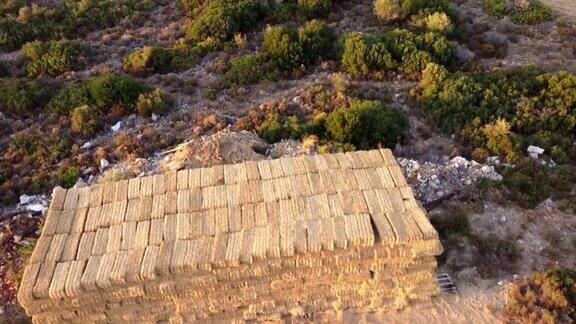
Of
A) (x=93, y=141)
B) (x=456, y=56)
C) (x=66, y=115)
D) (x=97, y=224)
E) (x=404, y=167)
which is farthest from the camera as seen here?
(x=456, y=56)

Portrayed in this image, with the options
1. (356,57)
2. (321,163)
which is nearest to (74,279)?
(321,163)

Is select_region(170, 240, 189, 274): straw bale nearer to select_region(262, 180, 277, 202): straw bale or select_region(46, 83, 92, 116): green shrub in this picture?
select_region(262, 180, 277, 202): straw bale

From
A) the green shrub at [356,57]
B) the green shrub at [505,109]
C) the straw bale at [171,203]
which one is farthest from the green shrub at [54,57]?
the green shrub at [505,109]

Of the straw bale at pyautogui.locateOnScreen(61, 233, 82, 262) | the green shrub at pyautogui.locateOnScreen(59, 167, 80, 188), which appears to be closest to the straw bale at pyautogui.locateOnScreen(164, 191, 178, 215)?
the straw bale at pyautogui.locateOnScreen(61, 233, 82, 262)

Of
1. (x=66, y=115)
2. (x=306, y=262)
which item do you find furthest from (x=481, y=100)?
(x=66, y=115)

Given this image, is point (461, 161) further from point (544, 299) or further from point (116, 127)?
point (116, 127)

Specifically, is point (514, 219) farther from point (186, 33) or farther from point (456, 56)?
point (186, 33)

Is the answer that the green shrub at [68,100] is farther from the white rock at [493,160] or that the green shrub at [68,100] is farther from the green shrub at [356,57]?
the white rock at [493,160]
